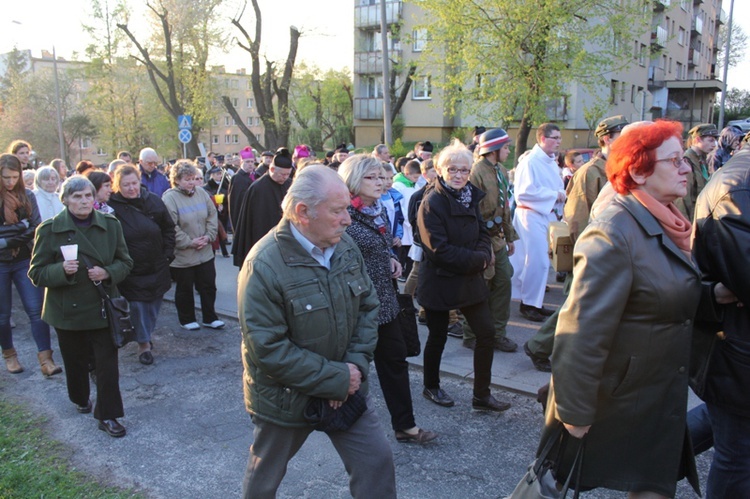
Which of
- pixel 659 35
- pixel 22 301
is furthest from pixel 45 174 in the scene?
pixel 659 35

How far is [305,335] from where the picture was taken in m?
2.64

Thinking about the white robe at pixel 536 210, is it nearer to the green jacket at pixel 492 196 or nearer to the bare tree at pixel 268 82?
the green jacket at pixel 492 196

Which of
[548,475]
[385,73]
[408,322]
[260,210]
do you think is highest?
[385,73]

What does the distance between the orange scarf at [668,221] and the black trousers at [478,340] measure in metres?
2.02

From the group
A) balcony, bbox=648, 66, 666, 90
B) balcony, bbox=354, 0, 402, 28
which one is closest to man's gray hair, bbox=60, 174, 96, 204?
balcony, bbox=354, 0, 402, 28

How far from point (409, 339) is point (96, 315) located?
2.27 meters

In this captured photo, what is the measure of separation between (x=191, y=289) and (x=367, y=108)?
1515 inches

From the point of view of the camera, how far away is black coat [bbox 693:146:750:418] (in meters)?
2.59

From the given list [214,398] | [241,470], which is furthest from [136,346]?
[241,470]

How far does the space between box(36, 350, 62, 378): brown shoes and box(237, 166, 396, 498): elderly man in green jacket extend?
3.83 metres

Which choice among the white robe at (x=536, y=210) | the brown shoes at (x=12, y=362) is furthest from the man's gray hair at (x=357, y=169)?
the brown shoes at (x=12, y=362)

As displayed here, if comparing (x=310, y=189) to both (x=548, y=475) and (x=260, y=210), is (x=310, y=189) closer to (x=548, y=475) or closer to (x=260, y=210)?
(x=548, y=475)

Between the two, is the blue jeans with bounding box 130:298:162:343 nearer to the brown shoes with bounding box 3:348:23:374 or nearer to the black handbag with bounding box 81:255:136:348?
the brown shoes with bounding box 3:348:23:374

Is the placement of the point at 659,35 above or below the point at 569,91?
above
